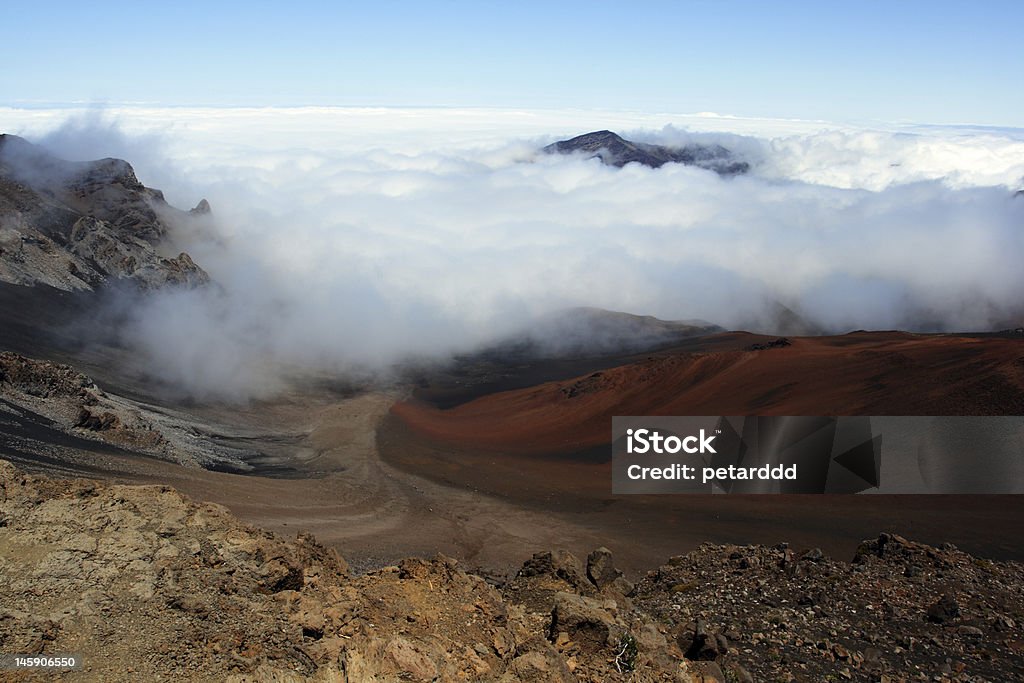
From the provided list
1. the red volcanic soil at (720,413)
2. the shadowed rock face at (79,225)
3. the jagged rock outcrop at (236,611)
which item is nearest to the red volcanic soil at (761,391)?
the red volcanic soil at (720,413)

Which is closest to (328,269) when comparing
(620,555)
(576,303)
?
(576,303)

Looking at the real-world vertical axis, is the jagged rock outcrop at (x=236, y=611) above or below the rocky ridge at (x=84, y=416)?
above

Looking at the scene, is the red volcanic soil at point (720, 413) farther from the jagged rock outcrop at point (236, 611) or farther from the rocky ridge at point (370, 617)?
the jagged rock outcrop at point (236, 611)

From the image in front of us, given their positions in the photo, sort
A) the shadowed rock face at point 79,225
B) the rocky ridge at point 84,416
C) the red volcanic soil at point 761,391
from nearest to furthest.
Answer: the red volcanic soil at point 761,391, the rocky ridge at point 84,416, the shadowed rock face at point 79,225

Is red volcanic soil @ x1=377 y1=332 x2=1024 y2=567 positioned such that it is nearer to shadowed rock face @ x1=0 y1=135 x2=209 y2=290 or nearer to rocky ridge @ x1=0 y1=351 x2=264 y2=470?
rocky ridge @ x1=0 y1=351 x2=264 y2=470

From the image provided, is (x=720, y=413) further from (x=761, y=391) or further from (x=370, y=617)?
(x=370, y=617)

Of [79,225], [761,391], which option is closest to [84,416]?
[761,391]
